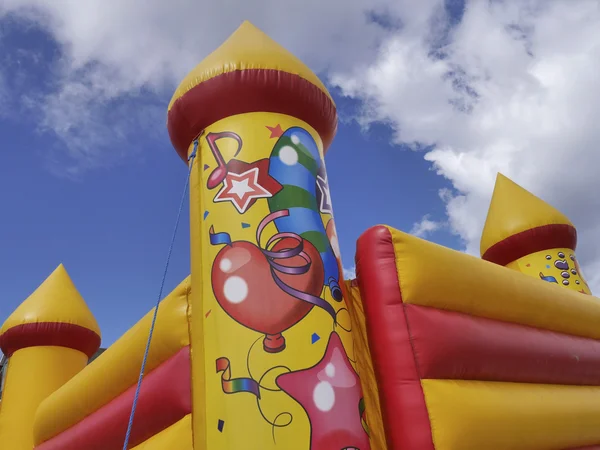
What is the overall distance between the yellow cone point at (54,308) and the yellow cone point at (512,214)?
3.32 m

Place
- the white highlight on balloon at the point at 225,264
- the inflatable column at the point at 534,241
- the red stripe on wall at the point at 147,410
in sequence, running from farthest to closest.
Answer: the inflatable column at the point at 534,241 < the red stripe on wall at the point at 147,410 < the white highlight on balloon at the point at 225,264

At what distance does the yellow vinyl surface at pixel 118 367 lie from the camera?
6.66ft

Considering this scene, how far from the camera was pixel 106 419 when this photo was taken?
239 centimetres

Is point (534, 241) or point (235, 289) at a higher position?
point (534, 241)

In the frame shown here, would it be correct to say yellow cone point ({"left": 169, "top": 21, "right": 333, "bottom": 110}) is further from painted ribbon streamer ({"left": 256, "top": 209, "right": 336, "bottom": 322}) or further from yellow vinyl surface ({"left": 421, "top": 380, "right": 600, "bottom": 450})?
yellow vinyl surface ({"left": 421, "top": 380, "right": 600, "bottom": 450})

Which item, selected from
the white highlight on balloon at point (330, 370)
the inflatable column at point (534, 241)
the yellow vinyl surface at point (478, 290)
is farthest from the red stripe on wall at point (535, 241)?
the white highlight on balloon at point (330, 370)

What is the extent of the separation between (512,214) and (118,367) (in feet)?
10.7

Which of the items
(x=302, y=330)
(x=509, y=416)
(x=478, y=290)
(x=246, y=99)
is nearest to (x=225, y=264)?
(x=302, y=330)

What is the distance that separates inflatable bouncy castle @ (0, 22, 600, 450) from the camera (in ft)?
5.19

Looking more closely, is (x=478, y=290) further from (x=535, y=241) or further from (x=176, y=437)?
(x=535, y=241)

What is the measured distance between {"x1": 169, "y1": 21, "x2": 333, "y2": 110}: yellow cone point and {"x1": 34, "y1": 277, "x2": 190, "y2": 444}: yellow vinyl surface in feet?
2.90

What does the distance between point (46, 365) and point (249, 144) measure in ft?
8.66

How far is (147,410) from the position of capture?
205 centimetres

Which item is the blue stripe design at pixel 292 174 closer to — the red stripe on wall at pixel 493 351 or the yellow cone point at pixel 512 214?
the red stripe on wall at pixel 493 351
